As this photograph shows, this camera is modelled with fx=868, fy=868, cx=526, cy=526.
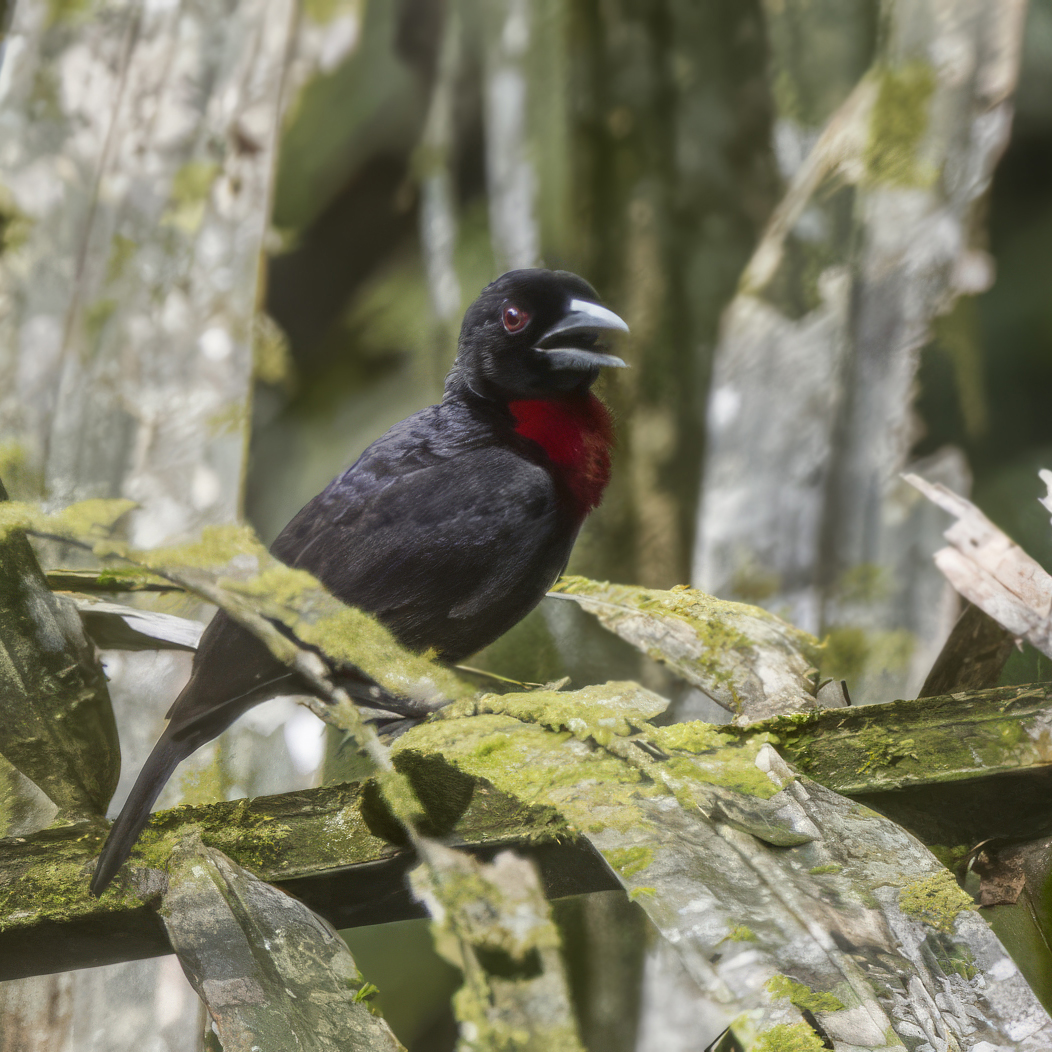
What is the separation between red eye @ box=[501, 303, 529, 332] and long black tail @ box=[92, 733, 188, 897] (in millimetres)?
555

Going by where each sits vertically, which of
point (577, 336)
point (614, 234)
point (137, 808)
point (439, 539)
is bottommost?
point (137, 808)

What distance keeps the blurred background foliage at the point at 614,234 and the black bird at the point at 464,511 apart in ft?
0.43

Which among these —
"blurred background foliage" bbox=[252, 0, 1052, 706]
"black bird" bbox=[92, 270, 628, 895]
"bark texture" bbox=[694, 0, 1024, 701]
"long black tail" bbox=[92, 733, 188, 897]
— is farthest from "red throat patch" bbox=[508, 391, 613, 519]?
"long black tail" bbox=[92, 733, 188, 897]

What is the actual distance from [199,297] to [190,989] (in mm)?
904

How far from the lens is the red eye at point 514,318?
3.14 feet

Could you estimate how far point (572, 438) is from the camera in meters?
0.96

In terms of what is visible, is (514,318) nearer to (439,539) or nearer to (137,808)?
(439,539)

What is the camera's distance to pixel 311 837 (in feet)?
2.73

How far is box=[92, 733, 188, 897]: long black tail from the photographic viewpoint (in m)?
0.82

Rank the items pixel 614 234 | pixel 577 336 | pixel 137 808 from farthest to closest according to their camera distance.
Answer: pixel 614 234 → pixel 577 336 → pixel 137 808

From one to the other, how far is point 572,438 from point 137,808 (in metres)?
0.58

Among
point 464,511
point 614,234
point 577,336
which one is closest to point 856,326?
point 614,234

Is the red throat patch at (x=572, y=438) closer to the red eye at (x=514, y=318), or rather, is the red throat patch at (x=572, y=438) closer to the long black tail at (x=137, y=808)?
the red eye at (x=514, y=318)

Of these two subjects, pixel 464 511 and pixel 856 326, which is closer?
pixel 464 511
